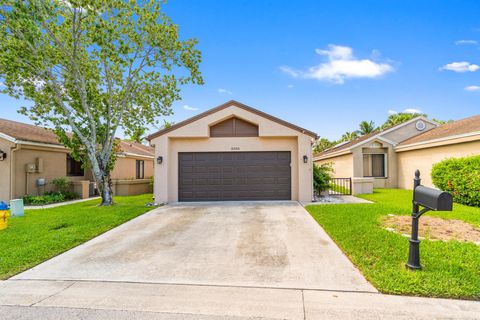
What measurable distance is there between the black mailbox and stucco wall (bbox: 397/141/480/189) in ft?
35.5

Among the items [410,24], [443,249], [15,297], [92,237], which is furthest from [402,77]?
[15,297]

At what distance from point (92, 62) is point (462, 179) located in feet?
53.2

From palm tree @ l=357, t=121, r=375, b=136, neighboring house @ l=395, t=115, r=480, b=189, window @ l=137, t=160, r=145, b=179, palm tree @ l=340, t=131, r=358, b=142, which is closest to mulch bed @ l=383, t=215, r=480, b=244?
neighboring house @ l=395, t=115, r=480, b=189

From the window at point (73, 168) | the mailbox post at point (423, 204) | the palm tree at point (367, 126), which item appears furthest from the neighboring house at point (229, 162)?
the palm tree at point (367, 126)

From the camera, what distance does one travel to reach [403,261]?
158 inches

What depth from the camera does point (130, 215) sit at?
8398 mm

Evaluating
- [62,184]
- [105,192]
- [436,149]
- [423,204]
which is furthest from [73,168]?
[436,149]

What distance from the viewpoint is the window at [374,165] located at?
16.0m

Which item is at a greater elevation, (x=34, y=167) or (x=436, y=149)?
(x=436, y=149)

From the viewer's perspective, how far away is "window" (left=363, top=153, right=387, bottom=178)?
52.6 feet

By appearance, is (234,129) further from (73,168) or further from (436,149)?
(436,149)

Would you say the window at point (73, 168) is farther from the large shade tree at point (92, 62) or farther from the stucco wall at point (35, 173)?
the large shade tree at point (92, 62)

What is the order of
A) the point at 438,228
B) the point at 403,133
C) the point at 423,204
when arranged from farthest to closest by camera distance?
the point at 403,133
the point at 438,228
the point at 423,204

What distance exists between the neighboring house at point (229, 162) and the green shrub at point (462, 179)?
5987 mm
